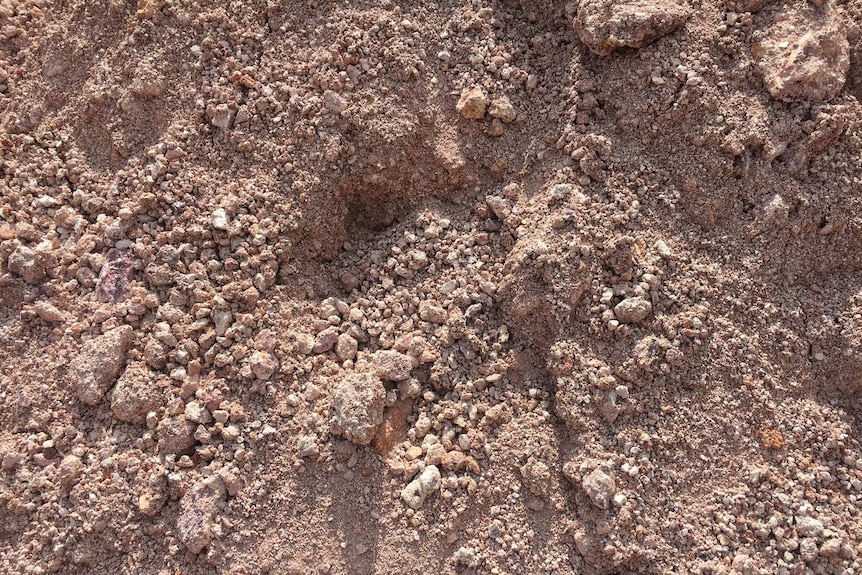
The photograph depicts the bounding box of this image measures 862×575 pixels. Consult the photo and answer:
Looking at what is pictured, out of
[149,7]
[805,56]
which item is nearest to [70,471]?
[149,7]

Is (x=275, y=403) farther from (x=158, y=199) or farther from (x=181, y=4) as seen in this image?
(x=181, y=4)

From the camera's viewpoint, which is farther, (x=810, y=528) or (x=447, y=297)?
(x=447, y=297)

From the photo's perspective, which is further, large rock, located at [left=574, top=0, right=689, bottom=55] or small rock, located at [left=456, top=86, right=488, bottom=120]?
small rock, located at [left=456, top=86, right=488, bottom=120]

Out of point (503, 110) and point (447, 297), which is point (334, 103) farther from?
point (447, 297)

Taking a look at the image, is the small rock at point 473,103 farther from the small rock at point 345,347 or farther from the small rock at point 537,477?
the small rock at point 537,477

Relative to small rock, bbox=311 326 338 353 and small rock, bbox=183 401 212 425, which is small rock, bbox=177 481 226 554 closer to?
small rock, bbox=183 401 212 425

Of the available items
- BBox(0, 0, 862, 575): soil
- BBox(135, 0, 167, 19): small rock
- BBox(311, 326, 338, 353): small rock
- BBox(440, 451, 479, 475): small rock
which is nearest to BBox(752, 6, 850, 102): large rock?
BBox(0, 0, 862, 575): soil
